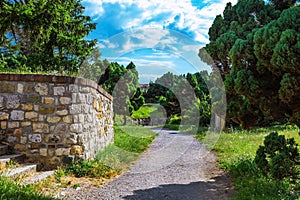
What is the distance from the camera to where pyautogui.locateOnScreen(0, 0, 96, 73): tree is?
31.5 feet

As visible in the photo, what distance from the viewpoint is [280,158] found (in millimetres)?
3869

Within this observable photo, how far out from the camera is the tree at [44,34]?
9594mm

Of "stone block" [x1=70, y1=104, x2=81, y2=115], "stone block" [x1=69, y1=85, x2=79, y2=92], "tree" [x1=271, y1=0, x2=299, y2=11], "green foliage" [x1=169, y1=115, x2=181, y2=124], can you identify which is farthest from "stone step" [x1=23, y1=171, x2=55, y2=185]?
"green foliage" [x1=169, y1=115, x2=181, y2=124]

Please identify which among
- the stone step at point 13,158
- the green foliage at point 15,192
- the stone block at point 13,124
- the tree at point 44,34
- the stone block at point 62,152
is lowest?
the green foliage at point 15,192

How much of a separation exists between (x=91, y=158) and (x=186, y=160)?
7.70ft

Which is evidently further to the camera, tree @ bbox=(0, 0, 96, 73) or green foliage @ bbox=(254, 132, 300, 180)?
tree @ bbox=(0, 0, 96, 73)

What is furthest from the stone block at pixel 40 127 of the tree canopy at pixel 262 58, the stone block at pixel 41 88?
the tree canopy at pixel 262 58

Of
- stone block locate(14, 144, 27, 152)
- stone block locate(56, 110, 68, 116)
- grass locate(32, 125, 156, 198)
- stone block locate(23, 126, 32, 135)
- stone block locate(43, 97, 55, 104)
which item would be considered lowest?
grass locate(32, 125, 156, 198)

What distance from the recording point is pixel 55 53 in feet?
58.7

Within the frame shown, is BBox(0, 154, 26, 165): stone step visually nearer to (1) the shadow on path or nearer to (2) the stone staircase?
(2) the stone staircase

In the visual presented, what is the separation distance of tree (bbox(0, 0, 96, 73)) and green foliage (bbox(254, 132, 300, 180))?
5.57 metres

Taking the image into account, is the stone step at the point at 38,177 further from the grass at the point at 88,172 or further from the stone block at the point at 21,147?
the stone block at the point at 21,147

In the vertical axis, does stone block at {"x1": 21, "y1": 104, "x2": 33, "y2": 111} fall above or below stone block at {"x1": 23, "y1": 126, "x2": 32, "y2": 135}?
above

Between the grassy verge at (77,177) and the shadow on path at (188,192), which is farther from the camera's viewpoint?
the shadow on path at (188,192)
